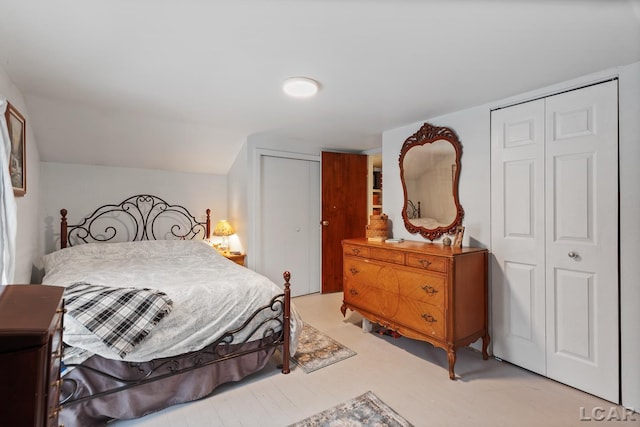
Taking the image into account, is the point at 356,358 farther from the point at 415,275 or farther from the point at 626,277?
the point at 626,277

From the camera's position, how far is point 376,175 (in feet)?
17.2

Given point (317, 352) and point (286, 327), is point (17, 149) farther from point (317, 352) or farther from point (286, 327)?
point (317, 352)

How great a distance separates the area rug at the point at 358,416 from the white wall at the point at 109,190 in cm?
312

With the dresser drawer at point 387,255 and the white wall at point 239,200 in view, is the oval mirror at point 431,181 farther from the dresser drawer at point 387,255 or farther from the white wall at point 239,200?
the white wall at point 239,200

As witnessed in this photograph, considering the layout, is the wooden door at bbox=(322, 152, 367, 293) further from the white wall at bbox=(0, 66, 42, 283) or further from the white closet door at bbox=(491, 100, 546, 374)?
the white wall at bbox=(0, 66, 42, 283)

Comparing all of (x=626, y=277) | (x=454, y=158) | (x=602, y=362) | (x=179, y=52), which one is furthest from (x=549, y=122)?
(x=179, y=52)

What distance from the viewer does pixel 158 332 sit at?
6.12ft

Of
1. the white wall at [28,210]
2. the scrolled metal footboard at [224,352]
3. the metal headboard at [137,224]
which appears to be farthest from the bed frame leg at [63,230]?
the scrolled metal footboard at [224,352]

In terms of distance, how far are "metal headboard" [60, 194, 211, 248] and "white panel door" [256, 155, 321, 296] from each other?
0.91m


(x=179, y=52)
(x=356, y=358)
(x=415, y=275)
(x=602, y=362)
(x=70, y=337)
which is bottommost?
(x=356, y=358)

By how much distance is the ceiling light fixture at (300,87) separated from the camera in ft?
7.16

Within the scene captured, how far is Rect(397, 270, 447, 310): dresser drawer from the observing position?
2324 mm

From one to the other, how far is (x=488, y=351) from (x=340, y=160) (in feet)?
Result: 9.64

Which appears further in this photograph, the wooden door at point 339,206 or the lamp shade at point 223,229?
the wooden door at point 339,206
